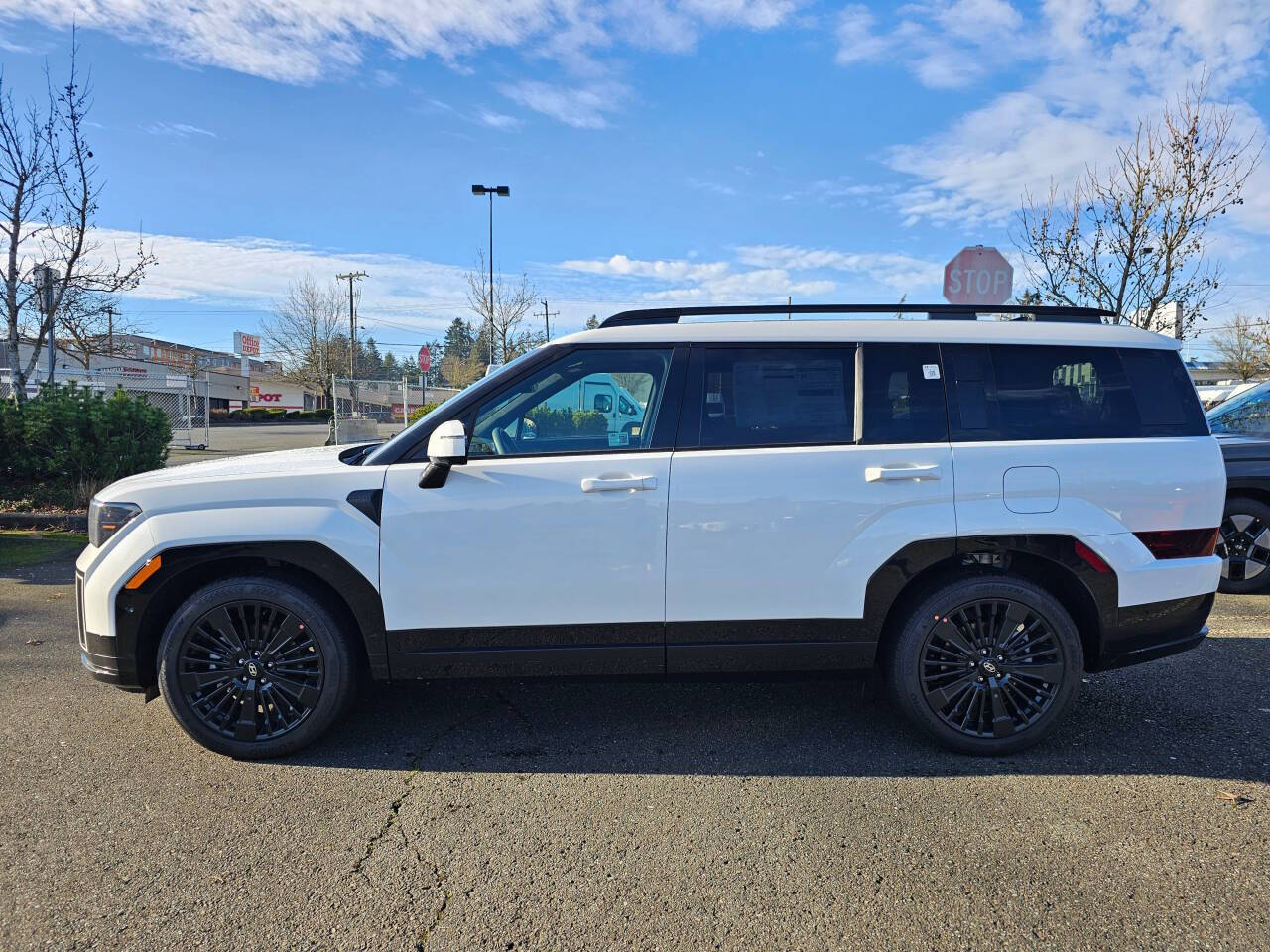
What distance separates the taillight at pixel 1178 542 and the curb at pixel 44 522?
33.8 ft

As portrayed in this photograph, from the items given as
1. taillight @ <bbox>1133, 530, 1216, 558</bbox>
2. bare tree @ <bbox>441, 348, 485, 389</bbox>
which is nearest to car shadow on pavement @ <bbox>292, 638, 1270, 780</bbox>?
taillight @ <bbox>1133, 530, 1216, 558</bbox>

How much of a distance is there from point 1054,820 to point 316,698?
121 inches

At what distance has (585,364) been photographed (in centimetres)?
368

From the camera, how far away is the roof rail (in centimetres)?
382

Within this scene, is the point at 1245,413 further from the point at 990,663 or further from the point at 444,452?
the point at 444,452

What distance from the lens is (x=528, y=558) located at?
3428 mm

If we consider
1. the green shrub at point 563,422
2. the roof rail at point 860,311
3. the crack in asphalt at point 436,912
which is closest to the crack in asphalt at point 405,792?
the crack in asphalt at point 436,912

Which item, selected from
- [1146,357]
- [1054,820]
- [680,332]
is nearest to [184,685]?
[680,332]

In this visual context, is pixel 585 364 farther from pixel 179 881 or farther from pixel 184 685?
pixel 179 881

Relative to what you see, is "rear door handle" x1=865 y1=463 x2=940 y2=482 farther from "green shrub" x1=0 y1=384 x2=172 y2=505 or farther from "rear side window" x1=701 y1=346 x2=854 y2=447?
"green shrub" x1=0 y1=384 x2=172 y2=505

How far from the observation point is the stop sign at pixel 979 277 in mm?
9086

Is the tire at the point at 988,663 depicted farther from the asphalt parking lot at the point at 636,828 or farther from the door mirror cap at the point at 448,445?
the door mirror cap at the point at 448,445

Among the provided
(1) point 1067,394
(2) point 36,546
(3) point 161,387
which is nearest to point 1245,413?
(1) point 1067,394

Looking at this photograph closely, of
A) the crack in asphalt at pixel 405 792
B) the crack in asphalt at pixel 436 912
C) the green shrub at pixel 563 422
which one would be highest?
the green shrub at pixel 563 422
